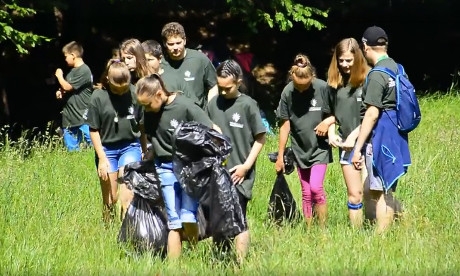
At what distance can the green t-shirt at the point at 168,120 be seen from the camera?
281 inches

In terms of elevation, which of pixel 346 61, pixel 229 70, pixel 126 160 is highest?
pixel 346 61

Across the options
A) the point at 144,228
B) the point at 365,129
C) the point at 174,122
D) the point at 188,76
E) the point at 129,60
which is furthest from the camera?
the point at 188,76

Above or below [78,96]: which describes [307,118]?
below

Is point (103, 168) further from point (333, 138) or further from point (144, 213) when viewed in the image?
point (333, 138)

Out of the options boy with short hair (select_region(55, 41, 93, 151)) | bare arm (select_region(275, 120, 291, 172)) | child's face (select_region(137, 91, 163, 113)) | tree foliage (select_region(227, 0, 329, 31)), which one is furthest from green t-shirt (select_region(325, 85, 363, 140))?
tree foliage (select_region(227, 0, 329, 31))

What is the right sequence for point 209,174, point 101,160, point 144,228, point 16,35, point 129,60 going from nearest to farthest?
point 209,174 < point 144,228 < point 101,160 < point 129,60 < point 16,35

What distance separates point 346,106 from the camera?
8.46 m

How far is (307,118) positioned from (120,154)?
5.89ft

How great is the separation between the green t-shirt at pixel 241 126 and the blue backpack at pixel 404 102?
1.05 meters

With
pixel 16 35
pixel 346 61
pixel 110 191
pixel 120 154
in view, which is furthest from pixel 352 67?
pixel 16 35

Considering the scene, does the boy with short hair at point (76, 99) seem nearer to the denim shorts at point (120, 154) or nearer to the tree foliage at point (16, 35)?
the tree foliage at point (16, 35)

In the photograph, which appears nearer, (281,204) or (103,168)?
(103,168)

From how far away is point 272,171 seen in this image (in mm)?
11273

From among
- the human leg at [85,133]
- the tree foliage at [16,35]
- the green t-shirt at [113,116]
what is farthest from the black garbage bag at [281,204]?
the human leg at [85,133]
